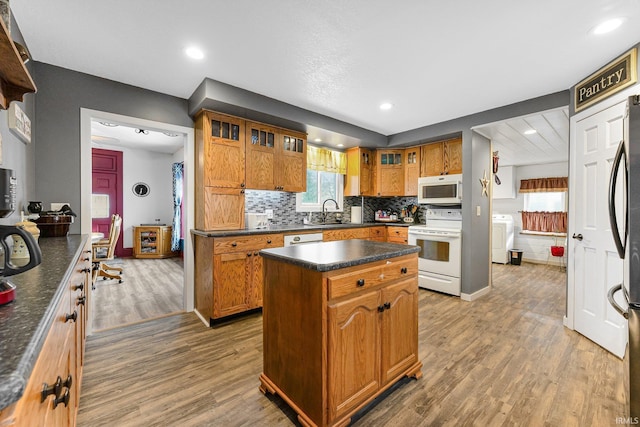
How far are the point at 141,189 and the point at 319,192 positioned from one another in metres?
4.67

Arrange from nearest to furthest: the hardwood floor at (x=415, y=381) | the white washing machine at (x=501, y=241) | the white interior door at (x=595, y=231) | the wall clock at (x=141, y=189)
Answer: the hardwood floor at (x=415, y=381) < the white interior door at (x=595, y=231) < the white washing machine at (x=501, y=241) < the wall clock at (x=141, y=189)

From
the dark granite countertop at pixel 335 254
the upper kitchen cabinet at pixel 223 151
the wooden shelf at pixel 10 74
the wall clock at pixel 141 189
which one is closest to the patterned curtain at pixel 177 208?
the wall clock at pixel 141 189

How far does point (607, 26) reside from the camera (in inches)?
74.4

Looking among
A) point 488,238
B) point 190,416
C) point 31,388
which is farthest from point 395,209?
point 31,388

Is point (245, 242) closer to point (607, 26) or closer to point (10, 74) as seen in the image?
point (10, 74)

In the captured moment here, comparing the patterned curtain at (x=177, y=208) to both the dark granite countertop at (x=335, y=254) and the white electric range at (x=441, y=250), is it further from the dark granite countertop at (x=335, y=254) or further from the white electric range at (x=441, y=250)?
the dark granite countertop at (x=335, y=254)

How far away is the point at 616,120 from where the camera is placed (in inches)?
89.0

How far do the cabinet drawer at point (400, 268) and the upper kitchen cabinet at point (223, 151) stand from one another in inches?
81.5

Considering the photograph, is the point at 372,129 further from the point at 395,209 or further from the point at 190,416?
the point at 190,416

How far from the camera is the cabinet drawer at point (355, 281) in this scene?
144 cm

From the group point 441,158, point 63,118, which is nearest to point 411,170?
point 441,158

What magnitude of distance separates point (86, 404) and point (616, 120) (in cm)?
428

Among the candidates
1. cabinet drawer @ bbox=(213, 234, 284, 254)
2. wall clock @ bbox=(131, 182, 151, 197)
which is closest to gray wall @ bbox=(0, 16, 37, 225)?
cabinet drawer @ bbox=(213, 234, 284, 254)

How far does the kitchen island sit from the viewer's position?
56.0 inches
